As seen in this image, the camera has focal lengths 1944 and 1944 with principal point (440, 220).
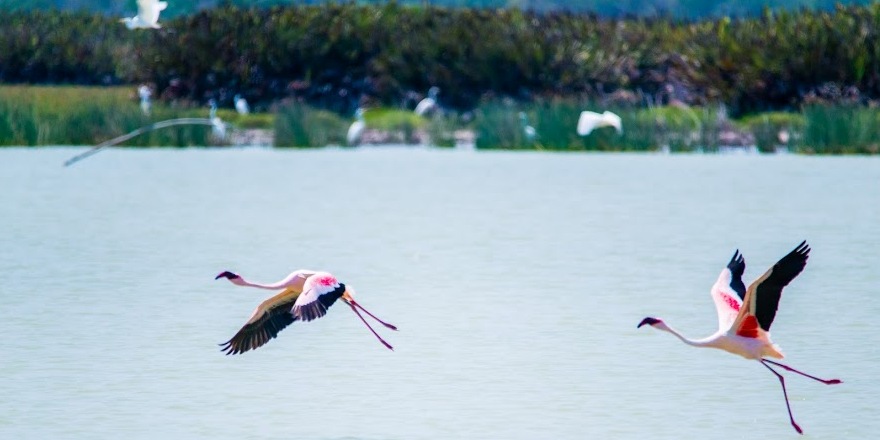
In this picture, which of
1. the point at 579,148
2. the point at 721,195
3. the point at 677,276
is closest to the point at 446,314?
the point at 677,276

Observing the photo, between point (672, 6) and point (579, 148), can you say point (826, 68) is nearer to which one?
point (579, 148)

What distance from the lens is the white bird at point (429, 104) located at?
102 feet

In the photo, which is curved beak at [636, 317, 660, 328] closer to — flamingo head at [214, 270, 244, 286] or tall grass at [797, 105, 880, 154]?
flamingo head at [214, 270, 244, 286]

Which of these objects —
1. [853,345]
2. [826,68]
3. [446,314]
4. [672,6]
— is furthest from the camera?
[672,6]

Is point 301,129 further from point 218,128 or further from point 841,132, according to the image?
point 841,132

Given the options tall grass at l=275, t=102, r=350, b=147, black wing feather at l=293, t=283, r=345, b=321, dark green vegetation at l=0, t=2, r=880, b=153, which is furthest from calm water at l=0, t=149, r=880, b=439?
tall grass at l=275, t=102, r=350, b=147

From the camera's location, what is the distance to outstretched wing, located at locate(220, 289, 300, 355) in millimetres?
9281

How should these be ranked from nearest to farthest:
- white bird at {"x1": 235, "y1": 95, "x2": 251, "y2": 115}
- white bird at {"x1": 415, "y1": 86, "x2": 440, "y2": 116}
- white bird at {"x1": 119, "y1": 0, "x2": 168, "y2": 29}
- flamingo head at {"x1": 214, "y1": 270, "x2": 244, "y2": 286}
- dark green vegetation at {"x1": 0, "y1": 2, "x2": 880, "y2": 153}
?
flamingo head at {"x1": 214, "y1": 270, "x2": 244, "y2": 286}
white bird at {"x1": 119, "y1": 0, "x2": 168, "y2": 29}
dark green vegetation at {"x1": 0, "y1": 2, "x2": 880, "y2": 153}
white bird at {"x1": 415, "y1": 86, "x2": 440, "y2": 116}
white bird at {"x1": 235, "y1": 95, "x2": 251, "y2": 115}

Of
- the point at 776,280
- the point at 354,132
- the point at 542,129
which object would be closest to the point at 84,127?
the point at 354,132

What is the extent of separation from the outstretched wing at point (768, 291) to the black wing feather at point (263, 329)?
6.96 feet

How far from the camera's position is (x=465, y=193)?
77.3 feet

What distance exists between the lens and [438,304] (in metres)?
13.6

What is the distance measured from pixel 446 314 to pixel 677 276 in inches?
105

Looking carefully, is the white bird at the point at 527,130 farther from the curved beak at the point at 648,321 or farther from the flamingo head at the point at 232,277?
the curved beak at the point at 648,321
